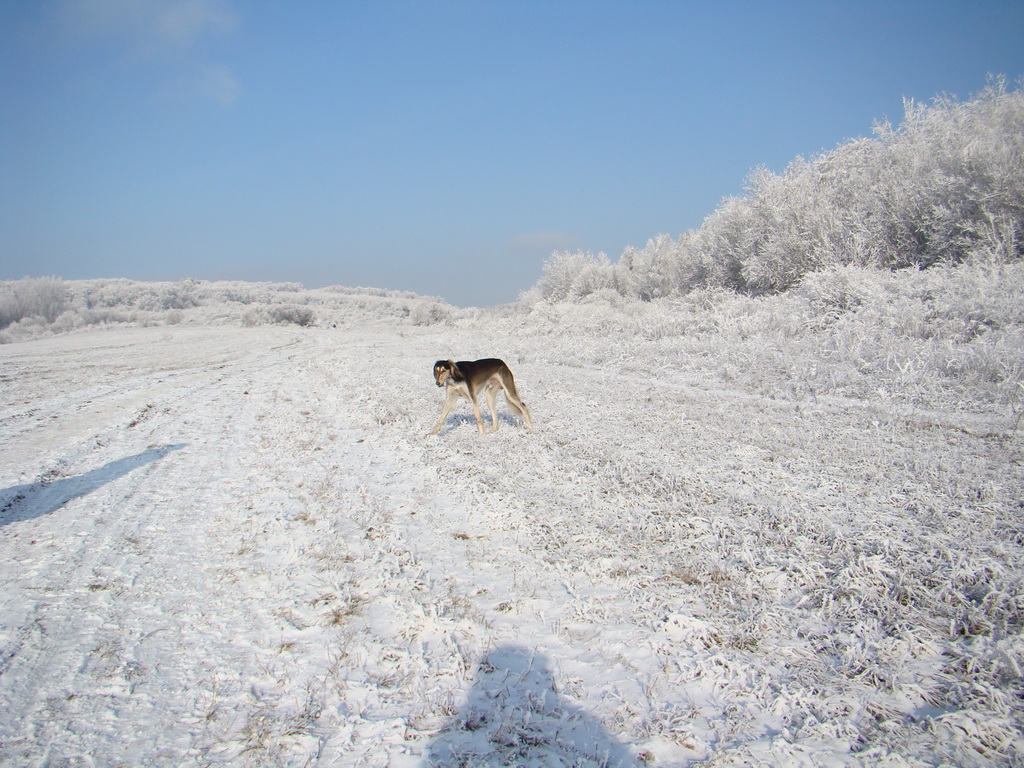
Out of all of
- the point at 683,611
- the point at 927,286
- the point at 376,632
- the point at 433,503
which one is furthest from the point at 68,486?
the point at 927,286

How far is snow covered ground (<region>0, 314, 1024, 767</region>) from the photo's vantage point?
2623 mm

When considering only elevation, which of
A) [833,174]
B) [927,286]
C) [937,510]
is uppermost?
[833,174]

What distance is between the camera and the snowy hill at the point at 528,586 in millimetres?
2641

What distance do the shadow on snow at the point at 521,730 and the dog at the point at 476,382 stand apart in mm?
5290

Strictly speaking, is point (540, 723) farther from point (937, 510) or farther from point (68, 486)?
point (68, 486)

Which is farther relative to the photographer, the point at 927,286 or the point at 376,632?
the point at 927,286

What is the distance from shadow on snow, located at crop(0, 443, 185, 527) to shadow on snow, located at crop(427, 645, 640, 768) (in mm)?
5527

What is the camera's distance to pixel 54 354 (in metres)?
19.8

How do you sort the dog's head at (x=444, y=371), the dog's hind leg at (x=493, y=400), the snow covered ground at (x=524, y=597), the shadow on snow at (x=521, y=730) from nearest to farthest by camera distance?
the shadow on snow at (x=521, y=730)
the snow covered ground at (x=524, y=597)
the dog's head at (x=444, y=371)
the dog's hind leg at (x=493, y=400)

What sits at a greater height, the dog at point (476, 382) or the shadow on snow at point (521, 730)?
the dog at point (476, 382)

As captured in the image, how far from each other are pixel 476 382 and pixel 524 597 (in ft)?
15.3

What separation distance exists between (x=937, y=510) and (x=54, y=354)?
26326mm

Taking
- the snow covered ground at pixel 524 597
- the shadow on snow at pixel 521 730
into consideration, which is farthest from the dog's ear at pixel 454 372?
the shadow on snow at pixel 521 730

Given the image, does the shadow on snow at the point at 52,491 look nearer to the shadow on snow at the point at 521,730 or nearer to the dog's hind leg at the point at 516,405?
the dog's hind leg at the point at 516,405
